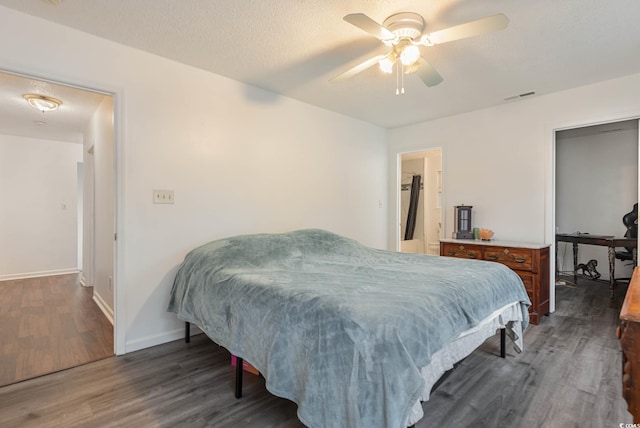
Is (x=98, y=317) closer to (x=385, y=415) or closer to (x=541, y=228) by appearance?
(x=385, y=415)

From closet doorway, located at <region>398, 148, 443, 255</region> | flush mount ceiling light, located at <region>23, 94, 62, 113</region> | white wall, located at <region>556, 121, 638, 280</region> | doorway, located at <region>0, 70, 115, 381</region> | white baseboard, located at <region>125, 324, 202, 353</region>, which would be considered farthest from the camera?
closet doorway, located at <region>398, 148, 443, 255</region>

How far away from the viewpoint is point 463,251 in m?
3.73

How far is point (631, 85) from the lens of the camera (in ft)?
9.81

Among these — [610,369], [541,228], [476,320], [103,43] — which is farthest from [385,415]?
[541,228]

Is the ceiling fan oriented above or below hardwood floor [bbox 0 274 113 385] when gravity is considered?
above

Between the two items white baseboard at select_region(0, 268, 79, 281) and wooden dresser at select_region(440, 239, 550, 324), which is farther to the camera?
white baseboard at select_region(0, 268, 79, 281)

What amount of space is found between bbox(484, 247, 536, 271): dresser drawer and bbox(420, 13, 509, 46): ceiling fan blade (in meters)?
2.37

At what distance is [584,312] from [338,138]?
11.5 feet

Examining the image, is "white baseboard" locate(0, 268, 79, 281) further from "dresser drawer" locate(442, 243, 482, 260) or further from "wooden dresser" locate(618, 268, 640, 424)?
"wooden dresser" locate(618, 268, 640, 424)

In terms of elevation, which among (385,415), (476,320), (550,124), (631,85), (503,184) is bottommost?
(385,415)

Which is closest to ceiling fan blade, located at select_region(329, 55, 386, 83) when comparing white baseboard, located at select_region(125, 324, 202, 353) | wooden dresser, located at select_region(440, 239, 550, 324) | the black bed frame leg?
the black bed frame leg

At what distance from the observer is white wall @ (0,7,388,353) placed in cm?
232

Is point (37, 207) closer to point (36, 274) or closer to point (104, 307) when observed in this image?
point (36, 274)

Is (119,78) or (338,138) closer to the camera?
(119,78)
